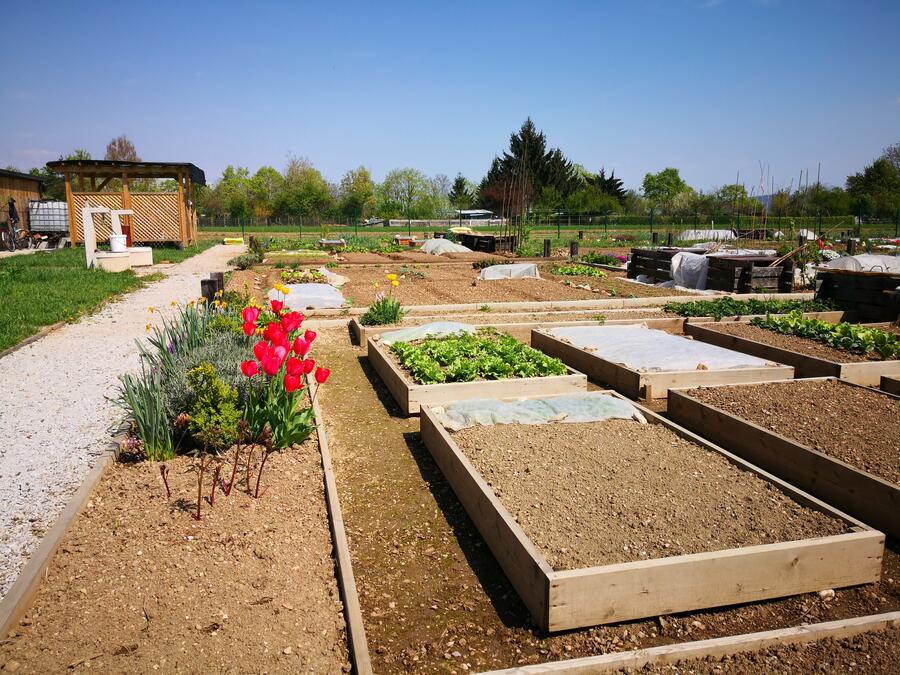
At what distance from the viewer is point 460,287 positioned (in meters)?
13.7

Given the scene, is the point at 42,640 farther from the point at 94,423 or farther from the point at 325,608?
the point at 94,423

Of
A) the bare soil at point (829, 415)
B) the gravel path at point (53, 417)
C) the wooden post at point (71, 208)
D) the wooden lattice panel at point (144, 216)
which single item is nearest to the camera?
the gravel path at point (53, 417)

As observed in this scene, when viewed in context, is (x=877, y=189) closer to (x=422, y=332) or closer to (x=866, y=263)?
(x=866, y=263)

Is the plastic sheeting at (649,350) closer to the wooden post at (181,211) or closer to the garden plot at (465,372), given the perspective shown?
the garden plot at (465,372)

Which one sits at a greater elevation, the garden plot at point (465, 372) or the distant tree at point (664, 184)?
the distant tree at point (664, 184)

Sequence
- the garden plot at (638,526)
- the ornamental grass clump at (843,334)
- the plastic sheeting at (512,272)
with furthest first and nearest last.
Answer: the plastic sheeting at (512,272), the ornamental grass clump at (843,334), the garden plot at (638,526)

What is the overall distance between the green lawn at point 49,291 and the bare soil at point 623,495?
22.6ft

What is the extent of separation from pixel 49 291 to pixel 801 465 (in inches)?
483

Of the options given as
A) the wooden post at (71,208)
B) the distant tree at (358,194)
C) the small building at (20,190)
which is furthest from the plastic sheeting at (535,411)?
the distant tree at (358,194)

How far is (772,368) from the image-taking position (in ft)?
20.5

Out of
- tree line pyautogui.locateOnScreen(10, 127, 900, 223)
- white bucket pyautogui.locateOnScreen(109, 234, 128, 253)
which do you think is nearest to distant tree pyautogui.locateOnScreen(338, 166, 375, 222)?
tree line pyautogui.locateOnScreen(10, 127, 900, 223)

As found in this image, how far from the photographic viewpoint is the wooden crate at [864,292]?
9.42 meters

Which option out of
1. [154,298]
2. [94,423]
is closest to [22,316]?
[154,298]

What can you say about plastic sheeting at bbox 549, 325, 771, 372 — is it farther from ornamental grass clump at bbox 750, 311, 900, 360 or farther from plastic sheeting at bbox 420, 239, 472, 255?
plastic sheeting at bbox 420, 239, 472, 255
